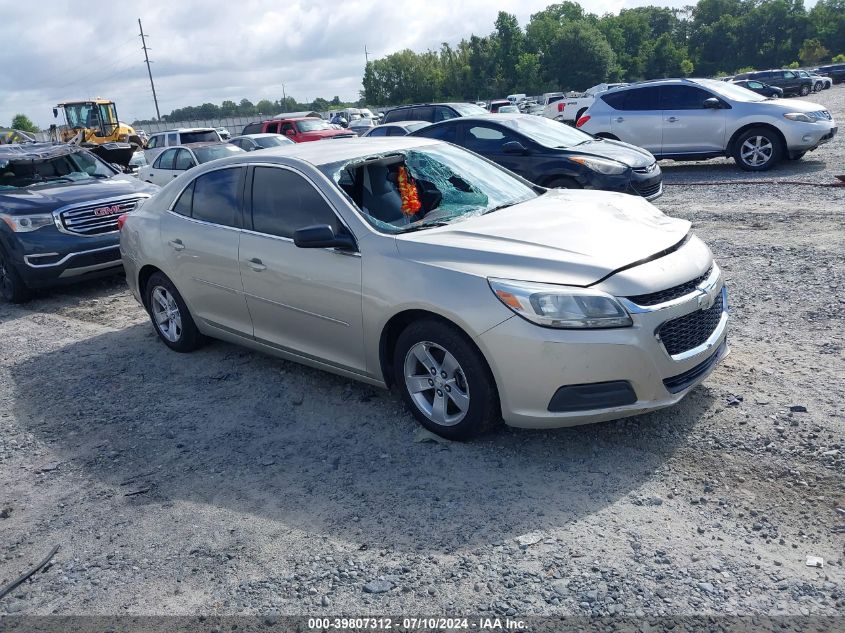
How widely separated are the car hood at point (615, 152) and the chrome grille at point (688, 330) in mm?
6342

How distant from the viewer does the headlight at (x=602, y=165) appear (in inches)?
385

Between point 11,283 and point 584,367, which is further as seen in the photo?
point 11,283

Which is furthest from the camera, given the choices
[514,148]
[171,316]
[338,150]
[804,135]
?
[804,135]

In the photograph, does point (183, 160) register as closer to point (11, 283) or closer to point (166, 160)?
point (166, 160)

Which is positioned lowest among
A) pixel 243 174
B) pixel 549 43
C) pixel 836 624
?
pixel 836 624

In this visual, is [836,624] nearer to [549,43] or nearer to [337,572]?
[337,572]

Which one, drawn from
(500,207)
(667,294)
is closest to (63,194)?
(500,207)

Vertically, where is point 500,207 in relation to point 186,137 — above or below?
below

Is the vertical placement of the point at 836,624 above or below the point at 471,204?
below

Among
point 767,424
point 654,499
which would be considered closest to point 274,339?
point 654,499

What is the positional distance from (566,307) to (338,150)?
90.7 inches

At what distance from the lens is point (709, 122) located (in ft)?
43.6

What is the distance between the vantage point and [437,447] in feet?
13.6

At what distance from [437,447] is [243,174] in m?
2.55
